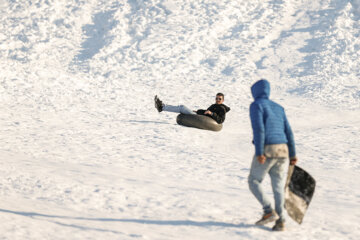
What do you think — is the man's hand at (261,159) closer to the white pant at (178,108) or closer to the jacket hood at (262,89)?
the jacket hood at (262,89)

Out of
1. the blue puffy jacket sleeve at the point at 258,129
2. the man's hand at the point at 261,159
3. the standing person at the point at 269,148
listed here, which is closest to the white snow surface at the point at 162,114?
the standing person at the point at 269,148

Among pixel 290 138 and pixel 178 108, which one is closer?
pixel 290 138

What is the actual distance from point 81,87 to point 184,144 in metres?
7.92

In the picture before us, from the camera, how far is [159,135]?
9883mm

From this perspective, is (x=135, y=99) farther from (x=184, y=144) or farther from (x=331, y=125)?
(x=331, y=125)

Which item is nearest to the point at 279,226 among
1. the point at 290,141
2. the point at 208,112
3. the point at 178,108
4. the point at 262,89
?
the point at 290,141

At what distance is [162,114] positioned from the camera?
12.9 metres

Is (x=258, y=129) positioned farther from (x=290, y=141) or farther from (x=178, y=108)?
(x=178, y=108)

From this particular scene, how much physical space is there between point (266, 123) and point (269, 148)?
252 millimetres

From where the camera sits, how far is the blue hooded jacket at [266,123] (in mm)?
3863

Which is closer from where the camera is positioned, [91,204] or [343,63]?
[91,204]

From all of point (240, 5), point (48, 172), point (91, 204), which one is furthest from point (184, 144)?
point (240, 5)

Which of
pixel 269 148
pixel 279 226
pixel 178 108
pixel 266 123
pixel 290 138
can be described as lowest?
pixel 279 226

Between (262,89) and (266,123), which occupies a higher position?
(262,89)
